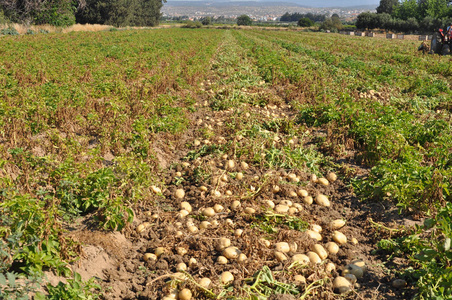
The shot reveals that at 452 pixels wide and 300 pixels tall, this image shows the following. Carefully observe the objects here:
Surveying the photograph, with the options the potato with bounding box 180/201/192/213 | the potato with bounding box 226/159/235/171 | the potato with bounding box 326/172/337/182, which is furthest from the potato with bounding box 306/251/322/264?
the potato with bounding box 226/159/235/171

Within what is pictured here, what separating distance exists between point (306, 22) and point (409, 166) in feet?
359

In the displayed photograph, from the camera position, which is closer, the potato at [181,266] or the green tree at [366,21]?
the potato at [181,266]

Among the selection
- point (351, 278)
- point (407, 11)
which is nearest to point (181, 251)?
point (351, 278)

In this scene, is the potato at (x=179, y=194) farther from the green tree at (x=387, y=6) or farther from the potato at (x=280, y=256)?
the green tree at (x=387, y=6)

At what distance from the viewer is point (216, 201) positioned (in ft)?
14.8

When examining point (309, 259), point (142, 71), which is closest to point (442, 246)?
point (309, 259)

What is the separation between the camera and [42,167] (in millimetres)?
4270

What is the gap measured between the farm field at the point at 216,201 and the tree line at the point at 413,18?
215 ft

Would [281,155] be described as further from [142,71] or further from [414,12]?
[414,12]

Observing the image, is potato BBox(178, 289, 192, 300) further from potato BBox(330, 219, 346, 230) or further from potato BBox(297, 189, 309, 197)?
potato BBox(297, 189, 309, 197)

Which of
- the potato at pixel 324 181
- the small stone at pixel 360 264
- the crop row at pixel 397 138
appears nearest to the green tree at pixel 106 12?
the crop row at pixel 397 138

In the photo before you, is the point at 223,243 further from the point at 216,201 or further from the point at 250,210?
the point at 216,201

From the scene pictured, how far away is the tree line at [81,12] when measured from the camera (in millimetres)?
35125

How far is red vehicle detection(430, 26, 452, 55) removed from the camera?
63.3 feet
